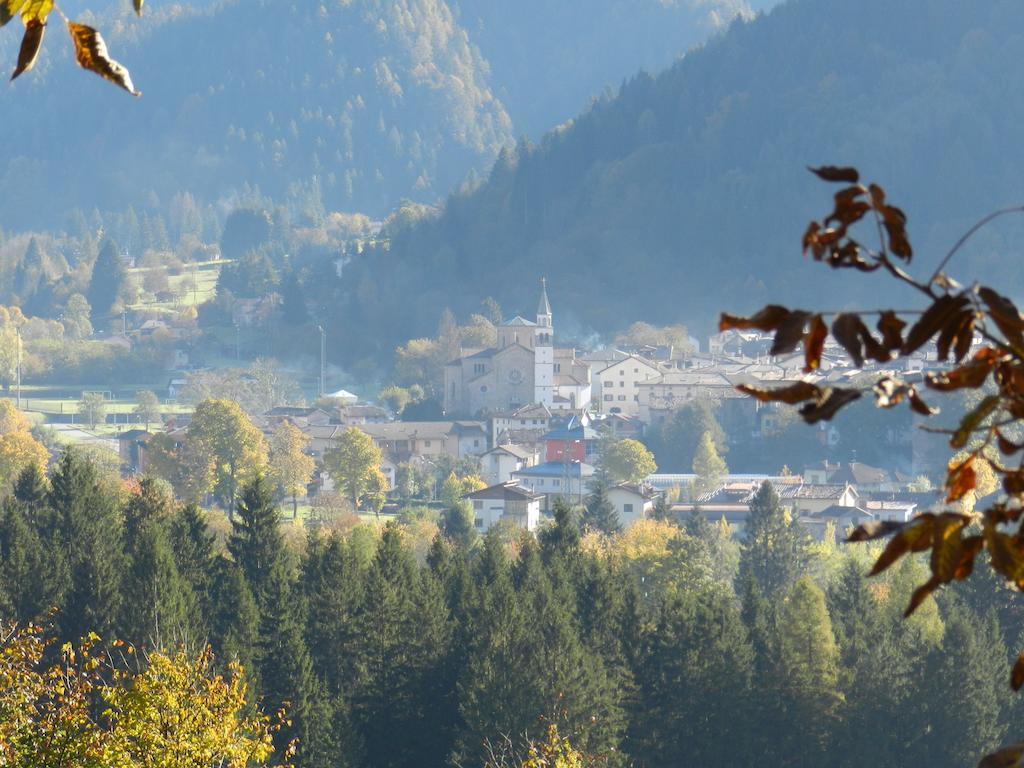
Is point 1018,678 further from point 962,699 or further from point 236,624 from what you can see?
point 962,699

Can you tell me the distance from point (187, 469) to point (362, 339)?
5197cm

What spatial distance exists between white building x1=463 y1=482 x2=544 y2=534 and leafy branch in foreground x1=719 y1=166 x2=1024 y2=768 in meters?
54.3

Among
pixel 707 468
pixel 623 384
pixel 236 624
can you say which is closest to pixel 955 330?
pixel 236 624

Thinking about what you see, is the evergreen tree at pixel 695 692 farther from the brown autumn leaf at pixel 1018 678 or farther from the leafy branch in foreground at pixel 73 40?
the leafy branch in foreground at pixel 73 40

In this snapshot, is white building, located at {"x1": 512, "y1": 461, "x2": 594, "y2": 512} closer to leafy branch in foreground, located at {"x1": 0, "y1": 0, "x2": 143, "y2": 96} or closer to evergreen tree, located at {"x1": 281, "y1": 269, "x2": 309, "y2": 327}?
evergreen tree, located at {"x1": 281, "y1": 269, "x2": 309, "y2": 327}

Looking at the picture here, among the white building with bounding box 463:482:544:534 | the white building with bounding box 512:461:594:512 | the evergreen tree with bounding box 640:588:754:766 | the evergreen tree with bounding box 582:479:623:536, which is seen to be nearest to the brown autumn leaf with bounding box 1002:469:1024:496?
the evergreen tree with bounding box 640:588:754:766

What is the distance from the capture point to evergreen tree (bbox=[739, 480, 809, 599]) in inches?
1753

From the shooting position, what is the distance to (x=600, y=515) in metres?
51.0

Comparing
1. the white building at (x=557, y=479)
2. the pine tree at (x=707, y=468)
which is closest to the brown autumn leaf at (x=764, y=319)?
the white building at (x=557, y=479)

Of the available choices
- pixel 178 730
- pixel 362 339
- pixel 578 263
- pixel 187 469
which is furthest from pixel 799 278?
pixel 178 730

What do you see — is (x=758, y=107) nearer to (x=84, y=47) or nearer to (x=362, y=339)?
(x=362, y=339)

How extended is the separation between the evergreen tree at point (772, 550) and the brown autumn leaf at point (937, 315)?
41454 mm

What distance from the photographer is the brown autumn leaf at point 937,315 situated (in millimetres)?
2105

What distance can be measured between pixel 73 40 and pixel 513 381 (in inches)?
3250
